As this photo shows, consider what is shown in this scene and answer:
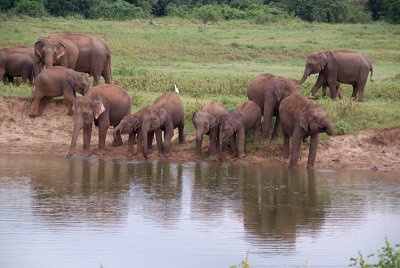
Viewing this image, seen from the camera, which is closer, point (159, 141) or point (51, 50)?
point (159, 141)

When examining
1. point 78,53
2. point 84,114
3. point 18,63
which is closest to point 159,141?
point 84,114

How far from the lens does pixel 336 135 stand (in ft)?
70.3

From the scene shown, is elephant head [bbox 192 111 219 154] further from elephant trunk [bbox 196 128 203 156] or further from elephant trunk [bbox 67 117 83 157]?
elephant trunk [bbox 67 117 83 157]

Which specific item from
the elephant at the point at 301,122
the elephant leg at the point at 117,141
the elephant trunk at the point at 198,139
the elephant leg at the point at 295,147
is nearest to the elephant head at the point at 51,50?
the elephant leg at the point at 117,141

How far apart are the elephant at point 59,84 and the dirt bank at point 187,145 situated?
480mm

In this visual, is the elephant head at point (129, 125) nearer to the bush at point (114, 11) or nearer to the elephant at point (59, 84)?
the elephant at point (59, 84)

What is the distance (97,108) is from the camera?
68.9 feet

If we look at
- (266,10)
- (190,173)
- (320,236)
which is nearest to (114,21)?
(266,10)

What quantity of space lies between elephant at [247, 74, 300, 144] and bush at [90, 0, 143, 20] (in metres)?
25.1

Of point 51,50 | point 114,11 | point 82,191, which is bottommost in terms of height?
point 114,11

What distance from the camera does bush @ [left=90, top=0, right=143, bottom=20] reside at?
153ft

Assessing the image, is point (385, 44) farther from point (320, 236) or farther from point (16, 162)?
point (320, 236)

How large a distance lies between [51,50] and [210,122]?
4662 millimetres

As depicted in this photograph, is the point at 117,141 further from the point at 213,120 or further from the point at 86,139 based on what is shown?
the point at 213,120
